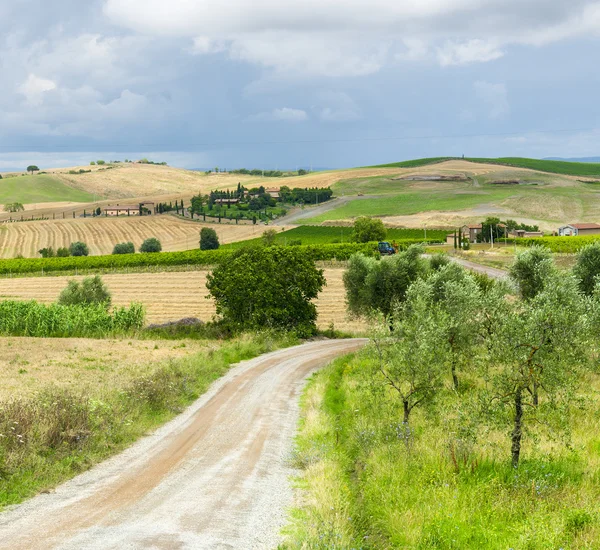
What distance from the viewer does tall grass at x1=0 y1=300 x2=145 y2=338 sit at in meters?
60.3

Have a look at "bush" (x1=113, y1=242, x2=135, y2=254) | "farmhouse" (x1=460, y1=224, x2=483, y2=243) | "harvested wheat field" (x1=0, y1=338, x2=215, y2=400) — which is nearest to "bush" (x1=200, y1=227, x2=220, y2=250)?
"bush" (x1=113, y1=242, x2=135, y2=254)

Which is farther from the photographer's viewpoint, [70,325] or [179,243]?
[179,243]

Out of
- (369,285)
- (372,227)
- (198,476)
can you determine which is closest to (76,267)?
(372,227)

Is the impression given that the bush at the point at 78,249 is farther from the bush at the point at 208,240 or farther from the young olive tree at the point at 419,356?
the young olive tree at the point at 419,356

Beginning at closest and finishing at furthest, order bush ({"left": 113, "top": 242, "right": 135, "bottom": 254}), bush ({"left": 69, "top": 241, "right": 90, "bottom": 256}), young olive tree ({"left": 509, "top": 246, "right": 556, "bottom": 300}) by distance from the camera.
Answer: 1. young olive tree ({"left": 509, "top": 246, "right": 556, "bottom": 300})
2. bush ({"left": 69, "top": 241, "right": 90, "bottom": 256})
3. bush ({"left": 113, "top": 242, "right": 135, "bottom": 254})

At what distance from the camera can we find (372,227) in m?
148

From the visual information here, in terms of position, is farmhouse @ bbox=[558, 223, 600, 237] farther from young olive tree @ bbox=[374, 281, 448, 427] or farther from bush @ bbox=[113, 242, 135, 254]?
young olive tree @ bbox=[374, 281, 448, 427]

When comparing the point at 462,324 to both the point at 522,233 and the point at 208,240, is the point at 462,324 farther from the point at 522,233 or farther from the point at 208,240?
the point at 522,233

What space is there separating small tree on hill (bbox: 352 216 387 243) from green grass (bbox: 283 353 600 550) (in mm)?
121077

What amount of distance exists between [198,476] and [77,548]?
627cm

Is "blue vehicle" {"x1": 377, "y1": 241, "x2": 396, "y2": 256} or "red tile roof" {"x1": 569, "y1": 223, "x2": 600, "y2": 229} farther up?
"red tile roof" {"x1": 569, "y1": 223, "x2": 600, "y2": 229}

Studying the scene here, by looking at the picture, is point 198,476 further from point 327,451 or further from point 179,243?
point 179,243

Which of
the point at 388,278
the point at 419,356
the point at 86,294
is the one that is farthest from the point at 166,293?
the point at 419,356

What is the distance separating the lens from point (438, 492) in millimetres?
16984
